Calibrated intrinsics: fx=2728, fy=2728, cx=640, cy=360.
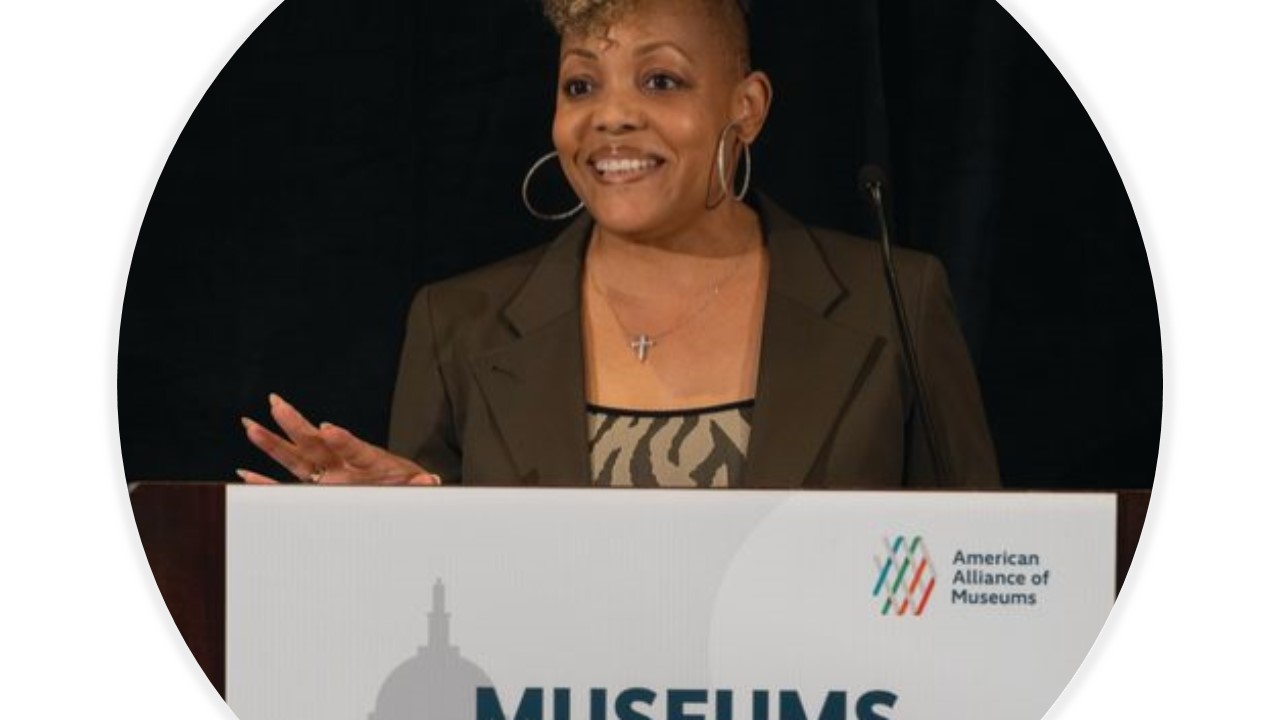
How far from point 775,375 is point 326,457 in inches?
25.5

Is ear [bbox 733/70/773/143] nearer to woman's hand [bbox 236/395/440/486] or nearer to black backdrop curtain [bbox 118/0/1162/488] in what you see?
black backdrop curtain [bbox 118/0/1162/488]

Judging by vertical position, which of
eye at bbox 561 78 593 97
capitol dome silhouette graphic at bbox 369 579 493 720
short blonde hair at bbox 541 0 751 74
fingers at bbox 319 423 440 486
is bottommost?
capitol dome silhouette graphic at bbox 369 579 493 720

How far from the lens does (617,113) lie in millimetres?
3844

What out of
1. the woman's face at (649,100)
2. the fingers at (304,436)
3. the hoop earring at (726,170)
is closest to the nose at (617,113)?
the woman's face at (649,100)

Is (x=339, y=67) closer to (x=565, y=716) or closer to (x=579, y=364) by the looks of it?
(x=579, y=364)

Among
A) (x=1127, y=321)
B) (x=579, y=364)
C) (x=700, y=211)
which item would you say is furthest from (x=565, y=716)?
(x=1127, y=321)

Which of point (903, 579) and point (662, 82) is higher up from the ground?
point (662, 82)

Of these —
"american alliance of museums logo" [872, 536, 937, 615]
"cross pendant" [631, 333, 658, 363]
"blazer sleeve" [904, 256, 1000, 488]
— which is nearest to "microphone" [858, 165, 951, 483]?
"blazer sleeve" [904, 256, 1000, 488]

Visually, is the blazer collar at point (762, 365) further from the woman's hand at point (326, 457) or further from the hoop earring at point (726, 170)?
the woman's hand at point (326, 457)

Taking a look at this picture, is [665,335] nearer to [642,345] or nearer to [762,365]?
[642,345]

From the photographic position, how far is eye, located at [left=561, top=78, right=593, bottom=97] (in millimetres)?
3850

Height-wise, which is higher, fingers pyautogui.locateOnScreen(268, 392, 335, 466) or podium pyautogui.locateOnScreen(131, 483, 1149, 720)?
fingers pyautogui.locateOnScreen(268, 392, 335, 466)

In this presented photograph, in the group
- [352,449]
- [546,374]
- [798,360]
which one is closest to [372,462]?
[352,449]

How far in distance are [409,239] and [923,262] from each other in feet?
2.41
